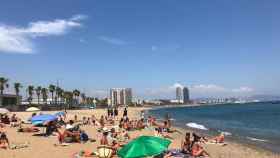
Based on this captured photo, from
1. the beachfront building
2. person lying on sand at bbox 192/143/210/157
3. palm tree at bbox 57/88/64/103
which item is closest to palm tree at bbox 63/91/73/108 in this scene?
palm tree at bbox 57/88/64/103

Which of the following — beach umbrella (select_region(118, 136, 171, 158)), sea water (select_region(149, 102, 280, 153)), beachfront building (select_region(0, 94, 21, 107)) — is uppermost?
beachfront building (select_region(0, 94, 21, 107))

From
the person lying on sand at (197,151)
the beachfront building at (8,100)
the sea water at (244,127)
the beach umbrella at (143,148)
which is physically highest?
the beachfront building at (8,100)

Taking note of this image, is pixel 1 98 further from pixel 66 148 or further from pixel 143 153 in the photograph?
pixel 143 153

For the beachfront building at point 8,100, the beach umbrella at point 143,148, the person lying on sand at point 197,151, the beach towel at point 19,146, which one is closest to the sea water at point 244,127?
the person lying on sand at point 197,151

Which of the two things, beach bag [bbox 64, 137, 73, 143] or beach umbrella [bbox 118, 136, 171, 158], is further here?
beach bag [bbox 64, 137, 73, 143]

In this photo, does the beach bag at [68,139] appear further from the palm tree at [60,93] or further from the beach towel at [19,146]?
the palm tree at [60,93]

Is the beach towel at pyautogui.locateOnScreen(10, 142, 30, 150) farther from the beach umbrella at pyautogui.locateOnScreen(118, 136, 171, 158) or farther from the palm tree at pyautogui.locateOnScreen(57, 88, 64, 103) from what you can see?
the palm tree at pyautogui.locateOnScreen(57, 88, 64, 103)

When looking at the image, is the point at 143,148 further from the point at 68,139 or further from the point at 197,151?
the point at 68,139

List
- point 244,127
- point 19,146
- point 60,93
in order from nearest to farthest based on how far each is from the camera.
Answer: point 19,146, point 244,127, point 60,93

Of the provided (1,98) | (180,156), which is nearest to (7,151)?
(180,156)

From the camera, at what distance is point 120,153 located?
39.0ft

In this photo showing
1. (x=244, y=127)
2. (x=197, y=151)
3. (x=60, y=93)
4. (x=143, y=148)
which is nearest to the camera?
(x=143, y=148)

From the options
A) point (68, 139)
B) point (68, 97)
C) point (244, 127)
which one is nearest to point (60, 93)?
point (68, 97)

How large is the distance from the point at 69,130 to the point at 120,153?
26.3ft
